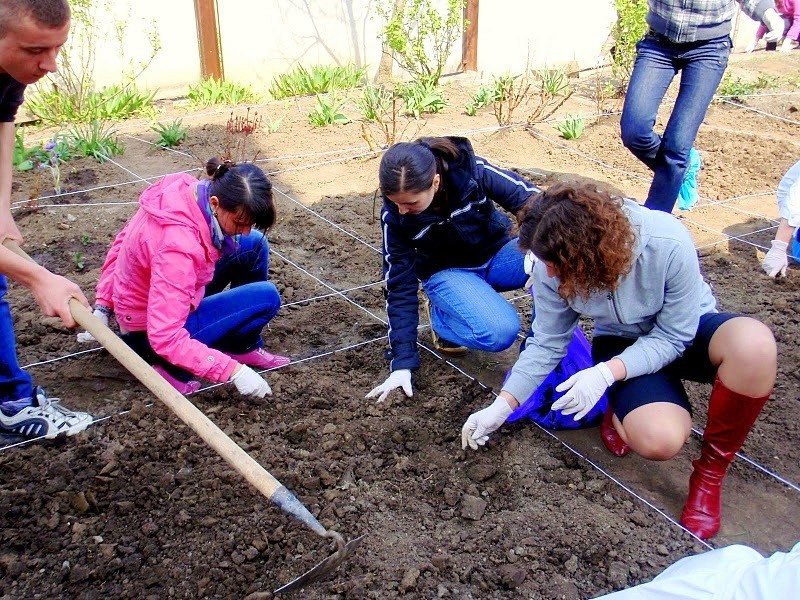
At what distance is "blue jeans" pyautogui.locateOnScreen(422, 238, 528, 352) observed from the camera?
280 cm

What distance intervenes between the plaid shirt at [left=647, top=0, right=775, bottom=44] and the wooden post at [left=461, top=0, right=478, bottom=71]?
4498mm

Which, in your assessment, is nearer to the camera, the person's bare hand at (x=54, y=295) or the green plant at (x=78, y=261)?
the person's bare hand at (x=54, y=295)

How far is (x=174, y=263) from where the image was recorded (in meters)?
2.36

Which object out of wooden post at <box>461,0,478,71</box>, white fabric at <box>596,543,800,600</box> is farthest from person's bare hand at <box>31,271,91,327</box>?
wooden post at <box>461,0,478,71</box>

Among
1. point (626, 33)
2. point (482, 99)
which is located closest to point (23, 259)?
point (482, 99)

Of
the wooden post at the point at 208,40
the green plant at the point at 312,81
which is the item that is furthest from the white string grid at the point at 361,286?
the green plant at the point at 312,81

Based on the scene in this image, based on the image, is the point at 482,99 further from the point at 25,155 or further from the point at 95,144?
the point at 25,155

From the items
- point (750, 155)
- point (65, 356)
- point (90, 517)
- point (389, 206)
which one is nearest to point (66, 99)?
point (65, 356)

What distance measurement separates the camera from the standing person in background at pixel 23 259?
1.95 metres

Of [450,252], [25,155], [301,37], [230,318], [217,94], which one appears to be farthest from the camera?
[301,37]

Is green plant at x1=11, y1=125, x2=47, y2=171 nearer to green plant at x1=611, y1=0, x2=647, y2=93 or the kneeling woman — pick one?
the kneeling woman

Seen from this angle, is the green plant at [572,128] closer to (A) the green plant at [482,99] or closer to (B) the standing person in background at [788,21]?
(A) the green plant at [482,99]

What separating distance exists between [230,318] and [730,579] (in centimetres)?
202

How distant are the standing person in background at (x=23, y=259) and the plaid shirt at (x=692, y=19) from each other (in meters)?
2.54
